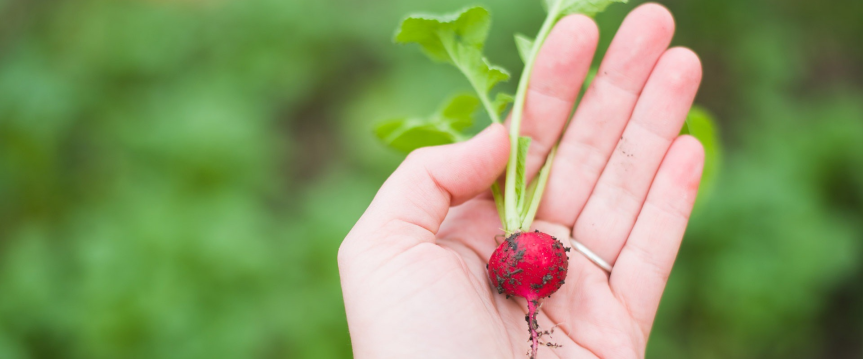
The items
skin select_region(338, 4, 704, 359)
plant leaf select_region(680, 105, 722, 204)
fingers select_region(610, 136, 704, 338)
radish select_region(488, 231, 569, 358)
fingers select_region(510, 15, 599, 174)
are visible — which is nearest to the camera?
skin select_region(338, 4, 704, 359)

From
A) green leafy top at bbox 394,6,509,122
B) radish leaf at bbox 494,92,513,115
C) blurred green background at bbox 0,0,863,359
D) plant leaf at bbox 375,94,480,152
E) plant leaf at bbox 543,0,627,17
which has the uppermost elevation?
plant leaf at bbox 543,0,627,17

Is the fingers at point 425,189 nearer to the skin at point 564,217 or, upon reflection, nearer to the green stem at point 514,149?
the skin at point 564,217

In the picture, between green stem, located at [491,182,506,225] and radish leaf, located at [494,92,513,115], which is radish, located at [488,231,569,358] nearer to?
green stem, located at [491,182,506,225]

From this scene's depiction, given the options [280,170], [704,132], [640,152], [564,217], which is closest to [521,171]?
[564,217]

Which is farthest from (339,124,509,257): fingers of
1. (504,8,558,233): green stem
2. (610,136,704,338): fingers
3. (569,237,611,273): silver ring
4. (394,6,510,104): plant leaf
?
(610,136,704,338): fingers

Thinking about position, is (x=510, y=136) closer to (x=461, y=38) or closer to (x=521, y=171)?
(x=521, y=171)
